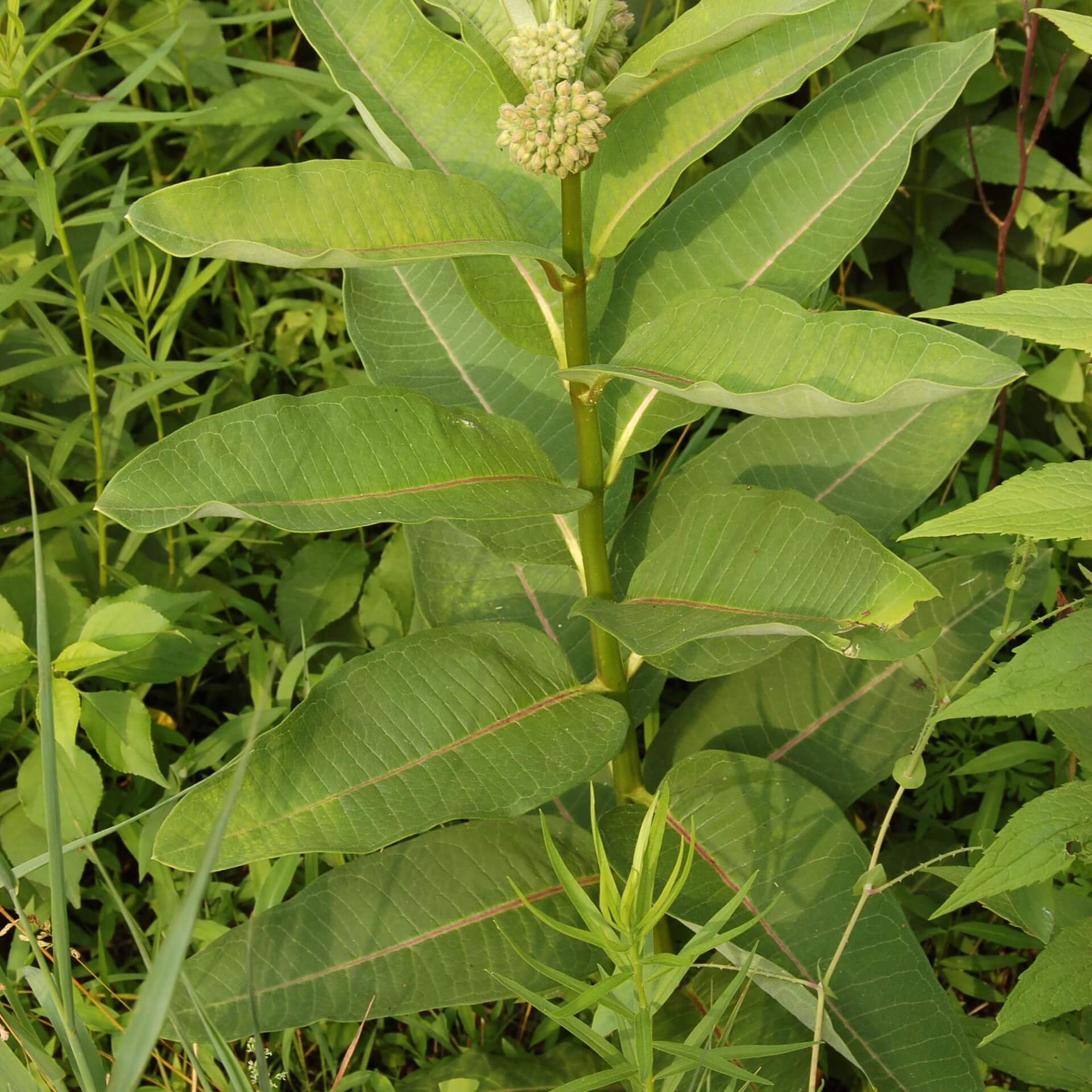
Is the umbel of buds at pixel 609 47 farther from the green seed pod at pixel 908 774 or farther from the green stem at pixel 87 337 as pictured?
the green stem at pixel 87 337

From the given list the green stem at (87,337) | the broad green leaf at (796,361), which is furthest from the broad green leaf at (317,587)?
the broad green leaf at (796,361)

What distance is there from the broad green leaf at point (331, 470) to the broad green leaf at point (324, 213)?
0.65 feet

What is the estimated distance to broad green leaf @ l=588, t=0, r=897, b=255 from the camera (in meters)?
1.39

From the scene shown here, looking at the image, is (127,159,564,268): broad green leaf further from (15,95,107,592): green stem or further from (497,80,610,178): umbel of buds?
(15,95,107,592): green stem

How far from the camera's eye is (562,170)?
1255 mm

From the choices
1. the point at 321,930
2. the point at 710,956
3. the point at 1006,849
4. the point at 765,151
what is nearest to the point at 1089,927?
the point at 1006,849

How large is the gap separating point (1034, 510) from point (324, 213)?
0.75 metres

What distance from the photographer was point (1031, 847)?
1.16 meters

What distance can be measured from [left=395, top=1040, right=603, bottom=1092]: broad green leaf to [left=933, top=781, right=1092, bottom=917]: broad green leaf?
74 cm

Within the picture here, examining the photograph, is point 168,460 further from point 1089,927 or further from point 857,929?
point 1089,927

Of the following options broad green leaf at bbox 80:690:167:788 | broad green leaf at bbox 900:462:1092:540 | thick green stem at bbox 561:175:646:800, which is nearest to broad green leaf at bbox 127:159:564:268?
thick green stem at bbox 561:175:646:800

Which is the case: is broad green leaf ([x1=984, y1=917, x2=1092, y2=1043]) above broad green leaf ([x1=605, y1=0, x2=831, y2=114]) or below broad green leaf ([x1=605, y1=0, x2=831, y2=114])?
below

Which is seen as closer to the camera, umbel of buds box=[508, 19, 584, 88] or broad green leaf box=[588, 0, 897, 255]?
umbel of buds box=[508, 19, 584, 88]

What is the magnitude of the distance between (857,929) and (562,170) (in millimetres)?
982
